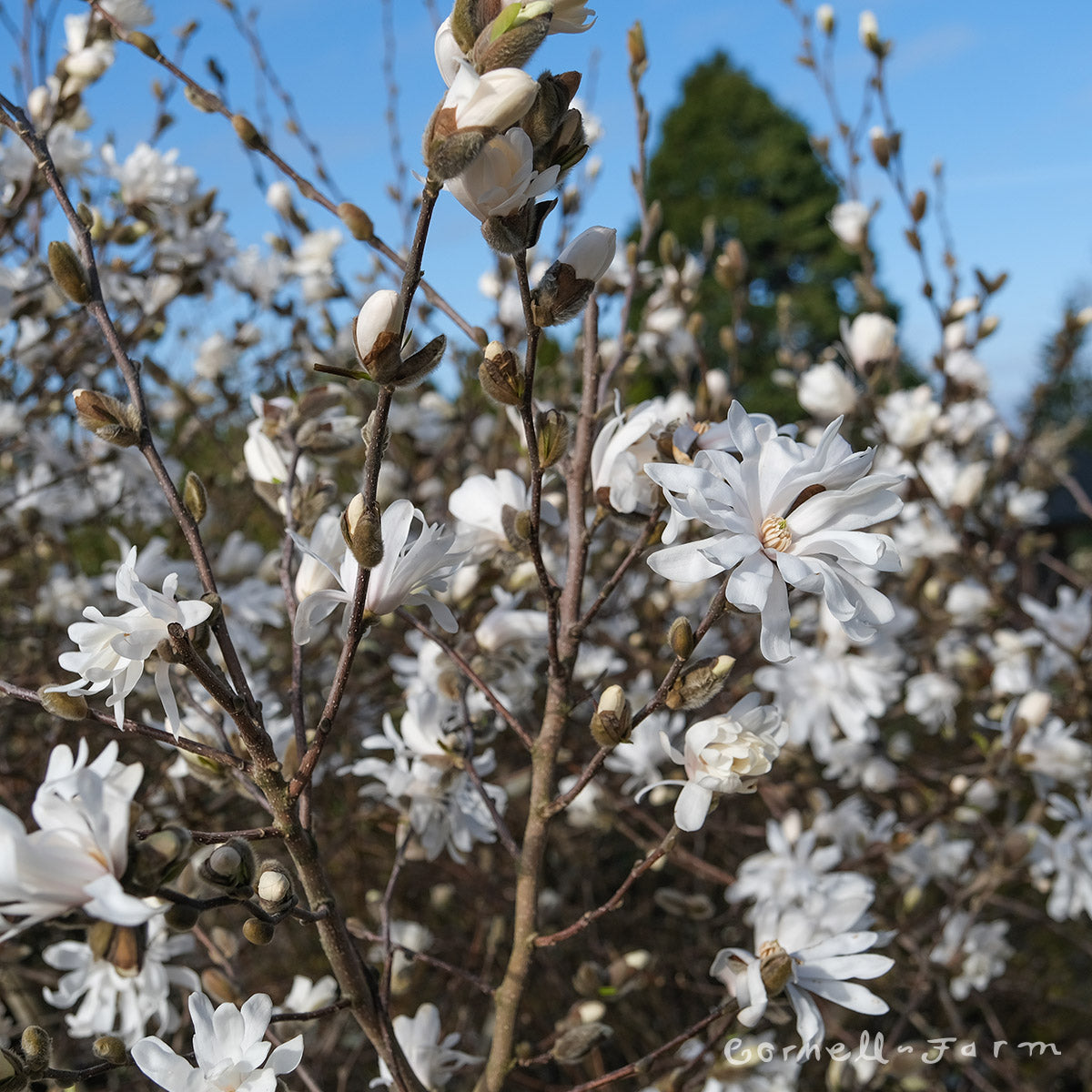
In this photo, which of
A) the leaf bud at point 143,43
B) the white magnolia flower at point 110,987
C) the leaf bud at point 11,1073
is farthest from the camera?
the leaf bud at point 143,43

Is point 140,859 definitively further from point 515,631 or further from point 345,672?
point 515,631

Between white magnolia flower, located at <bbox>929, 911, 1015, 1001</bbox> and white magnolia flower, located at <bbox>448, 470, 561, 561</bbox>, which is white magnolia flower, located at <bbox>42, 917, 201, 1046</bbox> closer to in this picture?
white magnolia flower, located at <bbox>448, 470, 561, 561</bbox>

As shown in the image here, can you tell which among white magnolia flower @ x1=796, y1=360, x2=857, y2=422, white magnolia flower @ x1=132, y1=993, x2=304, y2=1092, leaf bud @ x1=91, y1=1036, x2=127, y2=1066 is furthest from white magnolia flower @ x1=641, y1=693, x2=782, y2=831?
white magnolia flower @ x1=796, y1=360, x2=857, y2=422

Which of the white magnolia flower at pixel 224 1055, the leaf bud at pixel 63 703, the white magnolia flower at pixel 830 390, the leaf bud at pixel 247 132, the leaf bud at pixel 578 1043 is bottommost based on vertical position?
the leaf bud at pixel 578 1043

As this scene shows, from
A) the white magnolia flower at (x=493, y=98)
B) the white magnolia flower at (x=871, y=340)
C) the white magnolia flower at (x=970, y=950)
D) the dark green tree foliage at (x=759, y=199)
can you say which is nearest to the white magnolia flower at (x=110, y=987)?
the white magnolia flower at (x=493, y=98)

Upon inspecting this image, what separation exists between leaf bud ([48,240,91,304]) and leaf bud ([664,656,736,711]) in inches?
22.7

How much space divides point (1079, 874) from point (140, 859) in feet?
5.09

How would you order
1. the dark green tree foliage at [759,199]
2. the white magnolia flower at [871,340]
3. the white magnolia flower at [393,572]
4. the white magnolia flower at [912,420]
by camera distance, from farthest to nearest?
the dark green tree foliage at [759,199], the white magnolia flower at [912,420], the white magnolia flower at [871,340], the white magnolia flower at [393,572]

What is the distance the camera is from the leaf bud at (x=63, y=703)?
0.62m

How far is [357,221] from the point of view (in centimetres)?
91

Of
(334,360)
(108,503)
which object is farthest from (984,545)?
(108,503)

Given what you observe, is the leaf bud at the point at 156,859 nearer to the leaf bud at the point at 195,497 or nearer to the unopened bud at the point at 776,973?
the leaf bud at the point at 195,497

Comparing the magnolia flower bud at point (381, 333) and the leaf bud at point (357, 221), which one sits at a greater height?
the leaf bud at point (357, 221)

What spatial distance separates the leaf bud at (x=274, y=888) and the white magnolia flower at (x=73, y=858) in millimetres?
117
